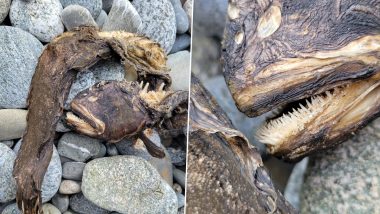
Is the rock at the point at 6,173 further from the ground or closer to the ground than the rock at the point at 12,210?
further from the ground

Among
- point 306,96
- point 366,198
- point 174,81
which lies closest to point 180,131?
point 174,81

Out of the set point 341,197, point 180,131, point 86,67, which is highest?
point 86,67

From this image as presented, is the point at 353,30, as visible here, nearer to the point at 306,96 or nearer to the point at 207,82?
the point at 306,96

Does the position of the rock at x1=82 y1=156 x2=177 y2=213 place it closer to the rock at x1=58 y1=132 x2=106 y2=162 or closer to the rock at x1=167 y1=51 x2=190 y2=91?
the rock at x1=58 y1=132 x2=106 y2=162

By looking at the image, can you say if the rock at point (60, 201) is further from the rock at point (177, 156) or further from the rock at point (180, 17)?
the rock at point (180, 17)

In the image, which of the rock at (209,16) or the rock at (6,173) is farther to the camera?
the rock at (209,16)

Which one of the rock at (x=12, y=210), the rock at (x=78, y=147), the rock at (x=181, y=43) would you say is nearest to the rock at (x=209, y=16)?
the rock at (x=181, y=43)

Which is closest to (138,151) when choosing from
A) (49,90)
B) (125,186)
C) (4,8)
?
(125,186)
